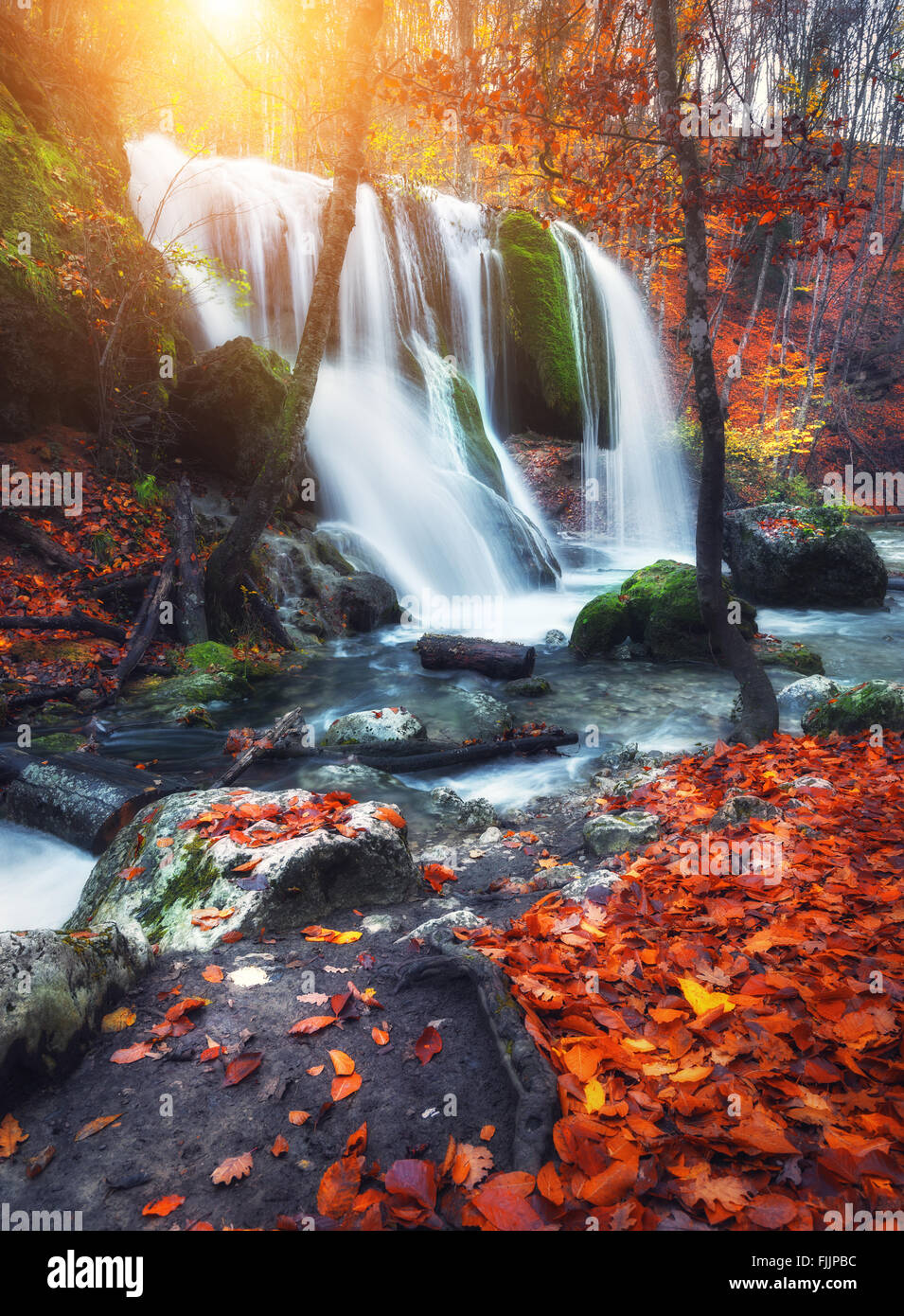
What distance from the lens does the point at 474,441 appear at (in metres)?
16.5

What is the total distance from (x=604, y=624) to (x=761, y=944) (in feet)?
25.9

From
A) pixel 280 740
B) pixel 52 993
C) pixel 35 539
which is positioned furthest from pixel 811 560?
pixel 52 993

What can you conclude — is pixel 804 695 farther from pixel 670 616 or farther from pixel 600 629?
pixel 600 629

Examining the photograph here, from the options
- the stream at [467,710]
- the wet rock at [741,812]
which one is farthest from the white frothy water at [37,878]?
the wet rock at [741,812]

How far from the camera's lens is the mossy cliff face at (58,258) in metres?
8.63

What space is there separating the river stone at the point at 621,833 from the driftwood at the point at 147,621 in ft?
18.6

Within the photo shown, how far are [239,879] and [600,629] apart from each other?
7909 millimetres

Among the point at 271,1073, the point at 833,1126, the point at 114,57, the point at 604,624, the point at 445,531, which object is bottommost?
the point at 271,1073

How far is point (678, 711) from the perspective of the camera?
8.05 metres

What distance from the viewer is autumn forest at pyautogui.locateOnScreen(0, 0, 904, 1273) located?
186 cm

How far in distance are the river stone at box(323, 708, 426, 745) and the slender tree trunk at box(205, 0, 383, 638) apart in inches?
129

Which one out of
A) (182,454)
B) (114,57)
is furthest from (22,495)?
(114,57)

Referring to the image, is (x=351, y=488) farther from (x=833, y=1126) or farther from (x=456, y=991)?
(x=833, y=1126)

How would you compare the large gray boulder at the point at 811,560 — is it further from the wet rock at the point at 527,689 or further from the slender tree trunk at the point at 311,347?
the slender tree trunk at the point at 311,347
